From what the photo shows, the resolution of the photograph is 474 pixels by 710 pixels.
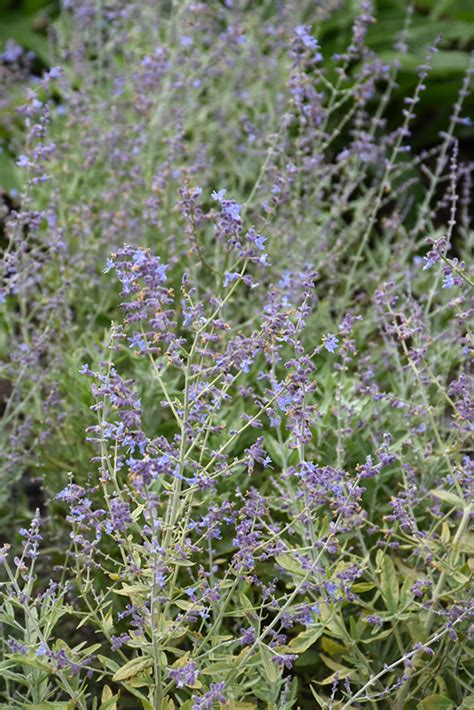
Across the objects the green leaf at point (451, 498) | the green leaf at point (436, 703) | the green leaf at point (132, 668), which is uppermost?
the green leaf at point (451, 498)

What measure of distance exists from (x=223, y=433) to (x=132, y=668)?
993 millimetres

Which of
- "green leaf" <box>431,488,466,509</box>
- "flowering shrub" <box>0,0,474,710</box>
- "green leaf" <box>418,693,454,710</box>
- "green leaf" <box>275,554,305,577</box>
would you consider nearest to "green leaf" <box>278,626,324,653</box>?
"flowering shrub" <box>0,0,474,710</box>

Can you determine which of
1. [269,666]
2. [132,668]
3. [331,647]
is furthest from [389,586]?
[132,668]

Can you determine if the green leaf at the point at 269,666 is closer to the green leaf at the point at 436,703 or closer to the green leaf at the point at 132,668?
the green leaf at the point at 132,668

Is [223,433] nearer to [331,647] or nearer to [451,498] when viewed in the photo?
[331,647]

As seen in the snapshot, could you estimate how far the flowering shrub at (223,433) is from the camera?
2166mm

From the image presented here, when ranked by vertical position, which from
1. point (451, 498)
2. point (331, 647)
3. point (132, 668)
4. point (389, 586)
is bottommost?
point (331, 647)

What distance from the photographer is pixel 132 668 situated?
84.0 inches

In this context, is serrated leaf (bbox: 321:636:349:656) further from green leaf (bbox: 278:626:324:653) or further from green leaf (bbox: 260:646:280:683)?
green leaf (bbox: 260:646:280:683)

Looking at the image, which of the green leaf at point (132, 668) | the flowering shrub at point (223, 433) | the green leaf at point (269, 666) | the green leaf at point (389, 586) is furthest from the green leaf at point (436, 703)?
the green leaf at point (132, 668)

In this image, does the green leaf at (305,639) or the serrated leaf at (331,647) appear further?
the serrated leaf at (331,647)

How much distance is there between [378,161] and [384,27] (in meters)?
1.78

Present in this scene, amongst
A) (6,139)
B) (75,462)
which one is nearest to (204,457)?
(75,462)

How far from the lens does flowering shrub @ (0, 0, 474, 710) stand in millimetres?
2166
